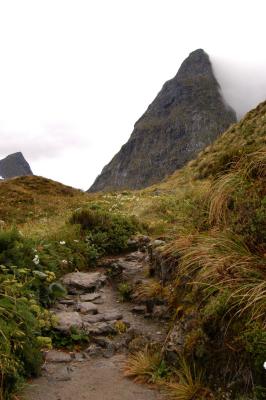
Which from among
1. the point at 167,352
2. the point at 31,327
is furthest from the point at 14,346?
the point at 167,352

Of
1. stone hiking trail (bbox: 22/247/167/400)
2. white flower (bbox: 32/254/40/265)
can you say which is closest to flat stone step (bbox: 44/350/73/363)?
stone hiking trail (bbox: 22/247/167/400)

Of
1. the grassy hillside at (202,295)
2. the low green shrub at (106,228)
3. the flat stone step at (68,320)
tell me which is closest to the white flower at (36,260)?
the grassy hillside at (202,295)

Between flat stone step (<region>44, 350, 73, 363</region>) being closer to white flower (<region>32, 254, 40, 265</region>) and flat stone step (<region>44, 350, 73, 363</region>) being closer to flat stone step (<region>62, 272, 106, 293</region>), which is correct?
white flower (<region>32, 254, 40, 265</region>)

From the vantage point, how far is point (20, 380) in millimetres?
5477

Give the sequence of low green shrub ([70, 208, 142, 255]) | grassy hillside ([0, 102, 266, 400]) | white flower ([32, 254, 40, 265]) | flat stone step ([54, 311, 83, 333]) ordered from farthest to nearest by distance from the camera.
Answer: low green shrub ([70, 208, 142, 255])
white flower ([32, 254, 40, 265])
flat stone step ([54, 311, 83, 333])
grassy hillside ([0, 102, 266, 400])

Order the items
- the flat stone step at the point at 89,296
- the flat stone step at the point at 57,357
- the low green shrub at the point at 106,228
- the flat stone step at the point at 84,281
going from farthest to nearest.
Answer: the low green shrub at the point at 106,228 → the flat stone step at the point at 84,281 → the flat stone step at the point at 89,296 → the flat stone step at the point at 57,357

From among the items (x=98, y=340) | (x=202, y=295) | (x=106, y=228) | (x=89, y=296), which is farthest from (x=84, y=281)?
(x=202, y=295)

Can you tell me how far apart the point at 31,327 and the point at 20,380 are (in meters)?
0.78

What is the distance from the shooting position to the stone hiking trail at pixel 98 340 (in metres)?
5.66

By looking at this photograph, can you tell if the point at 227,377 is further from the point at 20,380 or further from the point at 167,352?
the point at 20,380

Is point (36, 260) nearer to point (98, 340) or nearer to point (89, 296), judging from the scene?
point (89, 296)

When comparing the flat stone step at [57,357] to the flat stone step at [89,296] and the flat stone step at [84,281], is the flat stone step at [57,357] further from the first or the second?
the flat stone step at [84,281]

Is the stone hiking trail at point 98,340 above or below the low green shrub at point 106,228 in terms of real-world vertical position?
below

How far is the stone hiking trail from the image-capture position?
18.6 feet
